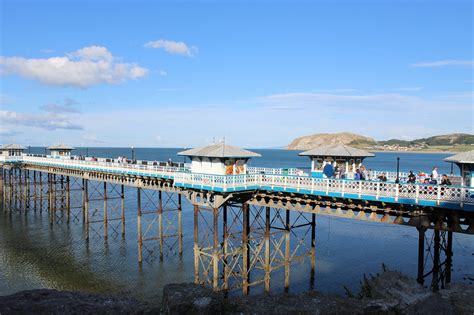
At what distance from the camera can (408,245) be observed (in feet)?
124

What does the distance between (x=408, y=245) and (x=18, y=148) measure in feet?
185

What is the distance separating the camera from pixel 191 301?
28.2 feet

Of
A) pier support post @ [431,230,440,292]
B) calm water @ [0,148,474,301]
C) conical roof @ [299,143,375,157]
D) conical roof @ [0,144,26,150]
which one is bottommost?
calm water @ [0,148,474,301]

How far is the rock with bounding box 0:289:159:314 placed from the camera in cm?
968

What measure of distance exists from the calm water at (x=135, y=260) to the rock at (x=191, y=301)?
17147mm

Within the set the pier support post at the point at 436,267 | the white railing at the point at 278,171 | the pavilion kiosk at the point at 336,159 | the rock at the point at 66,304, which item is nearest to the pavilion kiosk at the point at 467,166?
the pier support post at the point at 436,267

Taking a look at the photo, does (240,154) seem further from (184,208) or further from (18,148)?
(18,148)

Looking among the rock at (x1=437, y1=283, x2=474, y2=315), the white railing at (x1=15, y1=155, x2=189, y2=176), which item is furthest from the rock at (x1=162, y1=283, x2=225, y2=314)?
the white railing at (x1=15, y1=155, x2=189, y2=176)

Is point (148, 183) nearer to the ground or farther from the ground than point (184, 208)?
farther from the ground

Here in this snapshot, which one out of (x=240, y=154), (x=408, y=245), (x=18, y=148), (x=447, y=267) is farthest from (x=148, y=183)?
(x=18, y=148)

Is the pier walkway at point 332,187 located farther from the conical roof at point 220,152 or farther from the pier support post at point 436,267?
the pier support post at point 436,267

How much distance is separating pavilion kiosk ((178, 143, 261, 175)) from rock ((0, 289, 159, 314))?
13.5m

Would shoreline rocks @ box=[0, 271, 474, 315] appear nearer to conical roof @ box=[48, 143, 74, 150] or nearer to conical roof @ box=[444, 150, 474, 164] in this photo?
conical roof @ box=[444, 150, 474, 164]

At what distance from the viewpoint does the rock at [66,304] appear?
31.8 ft
